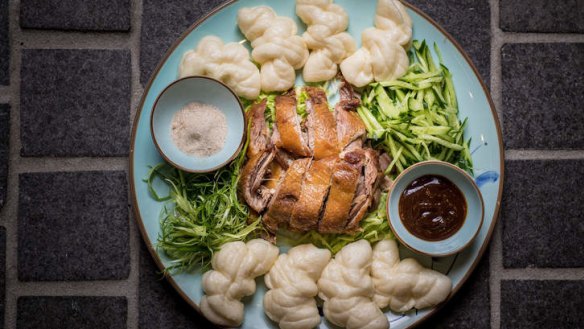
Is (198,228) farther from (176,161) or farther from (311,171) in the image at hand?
(311,171)

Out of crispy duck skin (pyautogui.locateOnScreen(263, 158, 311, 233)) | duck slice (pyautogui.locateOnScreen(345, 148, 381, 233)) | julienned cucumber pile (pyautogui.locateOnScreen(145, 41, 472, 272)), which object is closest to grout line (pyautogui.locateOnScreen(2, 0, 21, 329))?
julienned cucumber pile (pyautogui.locateOnScreen(145, 41, 472, 272))

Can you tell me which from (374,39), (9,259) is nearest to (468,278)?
A: (374,39)

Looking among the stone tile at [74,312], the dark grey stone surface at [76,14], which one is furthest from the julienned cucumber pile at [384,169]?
the dark grey stone surface at [76,14]

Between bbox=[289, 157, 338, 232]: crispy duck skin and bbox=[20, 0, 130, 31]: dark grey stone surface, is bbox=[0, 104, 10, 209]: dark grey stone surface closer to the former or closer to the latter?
bbox=[20, 0, 130, 31]: dark grey stone surface

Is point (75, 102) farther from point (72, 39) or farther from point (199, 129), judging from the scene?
point (199, 129)

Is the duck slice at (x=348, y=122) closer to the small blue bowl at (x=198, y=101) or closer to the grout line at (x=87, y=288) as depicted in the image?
the small blue bowl at (x=198, y=101)
